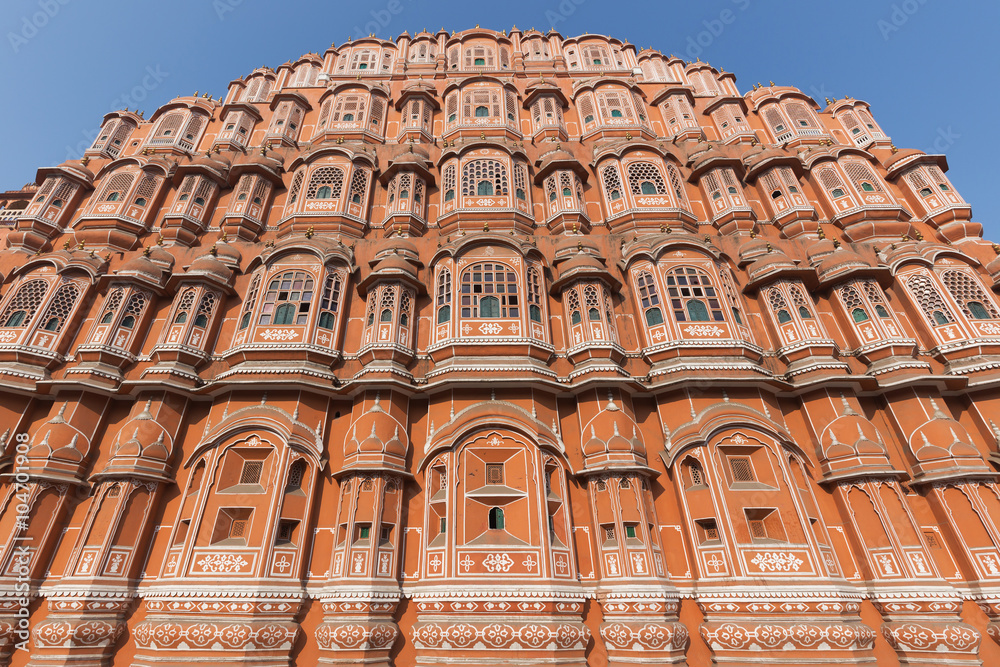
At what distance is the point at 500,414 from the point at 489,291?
445 centimetres

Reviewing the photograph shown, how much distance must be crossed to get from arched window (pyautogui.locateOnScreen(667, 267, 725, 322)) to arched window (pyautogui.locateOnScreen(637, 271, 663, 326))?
442 mm

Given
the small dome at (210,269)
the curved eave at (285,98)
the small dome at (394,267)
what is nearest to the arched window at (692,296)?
the small dome at (394,267)

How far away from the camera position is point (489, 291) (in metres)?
16.4

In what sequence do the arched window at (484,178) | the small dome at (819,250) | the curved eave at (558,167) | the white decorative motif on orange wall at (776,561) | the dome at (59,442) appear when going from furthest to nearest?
the curved eave at (558,167)
the arched window at (484,178)
the small dome at (819,250)
the dome at (59,442)
the white decorative motif on orange wall at (776,561)

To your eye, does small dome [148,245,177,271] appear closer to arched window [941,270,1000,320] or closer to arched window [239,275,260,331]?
arched window [239,275,260,331]

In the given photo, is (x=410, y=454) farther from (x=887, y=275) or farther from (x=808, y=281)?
(x=887, y=275)

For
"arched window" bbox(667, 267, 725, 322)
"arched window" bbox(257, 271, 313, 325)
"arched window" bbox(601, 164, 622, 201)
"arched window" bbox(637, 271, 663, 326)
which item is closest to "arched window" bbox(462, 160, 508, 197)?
"arched window" bbox(601, 164, 622, 201)

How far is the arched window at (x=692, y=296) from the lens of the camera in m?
15.9

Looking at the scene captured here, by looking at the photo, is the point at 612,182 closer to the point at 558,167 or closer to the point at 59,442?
the point at 558,167

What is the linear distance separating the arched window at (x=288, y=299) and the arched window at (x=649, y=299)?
425 inches

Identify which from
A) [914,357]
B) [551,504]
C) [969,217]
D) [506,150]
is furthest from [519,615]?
[969,217]

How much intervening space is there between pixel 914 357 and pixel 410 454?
1528cm

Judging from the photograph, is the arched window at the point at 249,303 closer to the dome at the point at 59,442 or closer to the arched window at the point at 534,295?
the dome at the point at 59,442

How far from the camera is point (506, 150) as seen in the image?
2172cm
